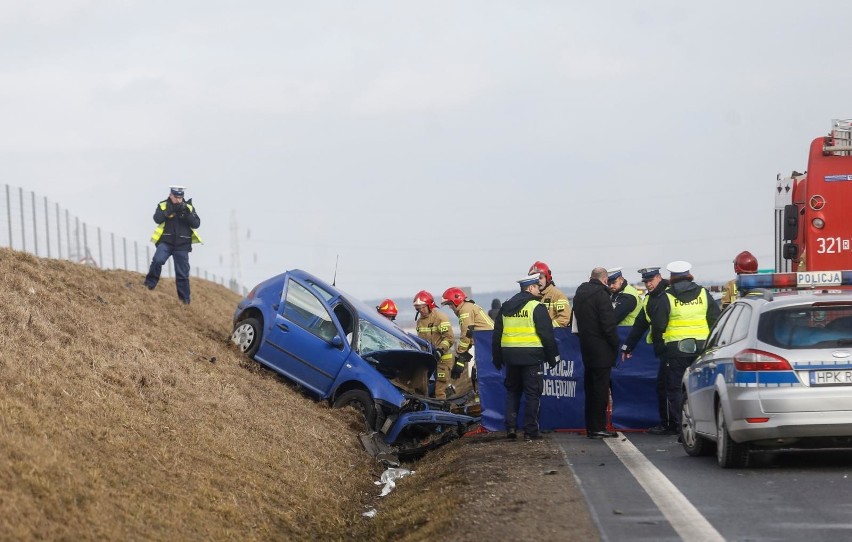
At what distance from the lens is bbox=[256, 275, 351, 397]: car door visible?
1802cm

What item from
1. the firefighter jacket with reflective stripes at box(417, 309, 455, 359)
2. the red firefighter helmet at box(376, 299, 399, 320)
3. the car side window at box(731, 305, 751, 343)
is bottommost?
the firefighter jacket with reflective stripes at box(417, 309, 455, 359)

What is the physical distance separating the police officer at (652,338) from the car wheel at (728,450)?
3926 millimetres

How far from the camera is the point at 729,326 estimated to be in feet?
39.7

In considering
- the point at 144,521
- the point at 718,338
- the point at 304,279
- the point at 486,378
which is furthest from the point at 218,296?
the point at 144,521

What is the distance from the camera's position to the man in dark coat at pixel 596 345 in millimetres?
15484

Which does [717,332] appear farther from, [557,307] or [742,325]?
[557,307]

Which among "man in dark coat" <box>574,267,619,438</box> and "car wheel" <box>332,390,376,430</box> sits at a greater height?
"man in dark coat" <box>574,267,619,438</box>

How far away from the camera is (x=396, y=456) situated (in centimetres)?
1631

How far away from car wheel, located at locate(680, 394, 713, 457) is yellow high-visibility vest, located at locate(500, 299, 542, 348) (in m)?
2.11

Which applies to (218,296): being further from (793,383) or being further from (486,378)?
(793,383)

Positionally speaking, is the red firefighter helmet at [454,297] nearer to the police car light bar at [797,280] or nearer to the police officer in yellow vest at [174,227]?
the police officer in yellow vest at [174,227]

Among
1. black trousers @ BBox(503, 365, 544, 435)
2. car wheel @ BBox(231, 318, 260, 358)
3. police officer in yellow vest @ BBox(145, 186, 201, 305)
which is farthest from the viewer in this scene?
police officer in yellow vest @ BBox(145, 186, 201, 305)

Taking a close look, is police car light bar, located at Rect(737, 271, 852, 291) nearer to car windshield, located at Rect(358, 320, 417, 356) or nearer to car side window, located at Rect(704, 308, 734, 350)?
car side window, located at Rect(704, 308, 734, 350)

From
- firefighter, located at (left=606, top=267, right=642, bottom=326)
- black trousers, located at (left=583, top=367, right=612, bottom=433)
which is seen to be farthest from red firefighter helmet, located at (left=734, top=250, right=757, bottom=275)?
black trousers, located at (left=583, top=367, right=612, bottom=433)
